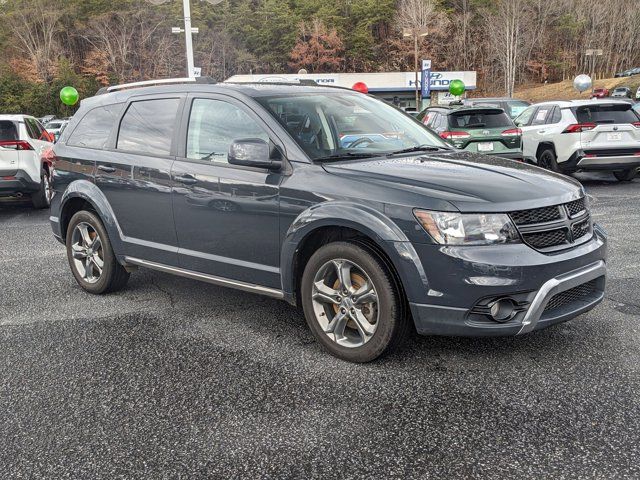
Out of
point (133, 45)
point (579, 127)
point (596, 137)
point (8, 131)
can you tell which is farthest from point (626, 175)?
point (133, 45)

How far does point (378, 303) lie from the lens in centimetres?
361

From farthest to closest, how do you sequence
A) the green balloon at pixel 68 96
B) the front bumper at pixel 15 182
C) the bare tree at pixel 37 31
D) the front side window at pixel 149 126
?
the bare tree at pixel 37 31
the green balloon at pixel 68 96
the front bumper at pixel 15 182
the front side window at pixel 149 126

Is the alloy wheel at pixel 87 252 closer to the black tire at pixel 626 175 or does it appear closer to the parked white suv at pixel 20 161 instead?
the parked white suv at pixel 20 161

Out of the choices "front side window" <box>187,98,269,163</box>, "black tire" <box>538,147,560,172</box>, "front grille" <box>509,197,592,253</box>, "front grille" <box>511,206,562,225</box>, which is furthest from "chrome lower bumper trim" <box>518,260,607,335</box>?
"black tire" <box>538,147,560,172</box>

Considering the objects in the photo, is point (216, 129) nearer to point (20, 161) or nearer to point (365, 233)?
point (365, 233)

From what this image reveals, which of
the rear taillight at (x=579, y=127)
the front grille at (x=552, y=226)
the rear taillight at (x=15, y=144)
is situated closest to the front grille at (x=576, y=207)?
the front grille at (x=552, y=226)

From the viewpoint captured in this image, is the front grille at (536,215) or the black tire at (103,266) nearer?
the front grille at (536,215)

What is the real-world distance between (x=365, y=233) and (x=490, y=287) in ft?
2.47

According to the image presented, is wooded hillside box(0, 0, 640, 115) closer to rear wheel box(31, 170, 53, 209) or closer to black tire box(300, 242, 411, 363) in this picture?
rear wheel box(31, 170, 53, 209)

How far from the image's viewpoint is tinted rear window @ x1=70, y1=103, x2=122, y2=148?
5.32 meters

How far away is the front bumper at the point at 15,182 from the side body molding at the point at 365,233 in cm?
802

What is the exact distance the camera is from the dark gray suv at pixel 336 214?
3.41 meters

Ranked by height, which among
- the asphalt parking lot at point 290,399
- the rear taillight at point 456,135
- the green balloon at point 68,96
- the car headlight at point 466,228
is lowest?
the asphalt parking lot at point 290,399

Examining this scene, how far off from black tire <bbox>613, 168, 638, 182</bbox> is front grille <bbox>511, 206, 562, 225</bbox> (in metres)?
9.62
